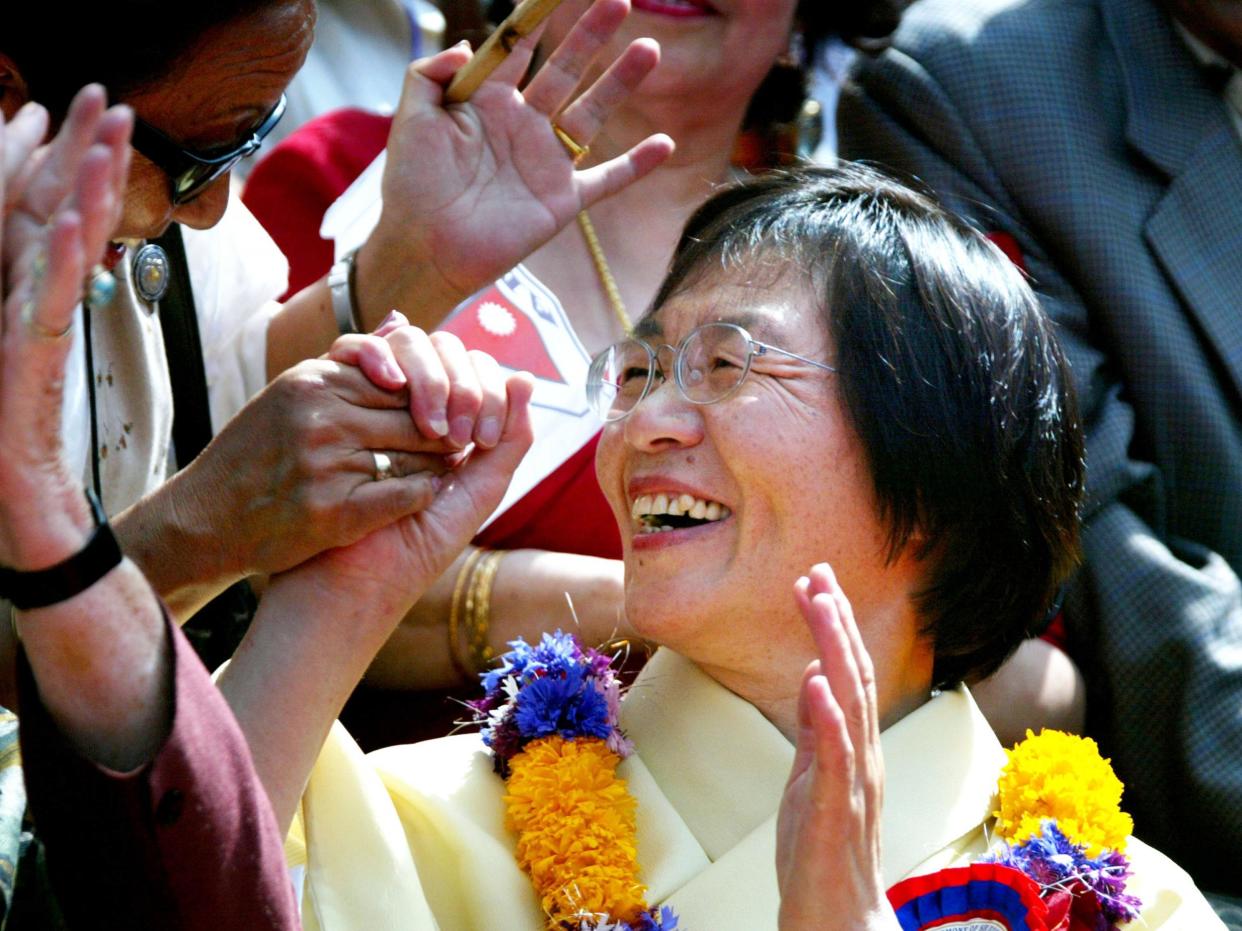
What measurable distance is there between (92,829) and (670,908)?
2.69 ft

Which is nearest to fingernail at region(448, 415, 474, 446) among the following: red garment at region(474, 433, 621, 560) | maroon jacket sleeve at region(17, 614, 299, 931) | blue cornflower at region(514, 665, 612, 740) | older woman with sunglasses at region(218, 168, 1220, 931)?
older woman with sunglasses at region(218, 168, 1220, 931)

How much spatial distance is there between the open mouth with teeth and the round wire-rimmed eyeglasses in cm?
13

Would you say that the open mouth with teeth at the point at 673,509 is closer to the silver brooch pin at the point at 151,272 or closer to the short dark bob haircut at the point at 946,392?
the short dark bob haircut at the point at 946,392

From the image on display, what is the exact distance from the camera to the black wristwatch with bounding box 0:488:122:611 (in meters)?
1.48

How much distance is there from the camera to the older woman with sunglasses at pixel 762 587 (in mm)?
2141

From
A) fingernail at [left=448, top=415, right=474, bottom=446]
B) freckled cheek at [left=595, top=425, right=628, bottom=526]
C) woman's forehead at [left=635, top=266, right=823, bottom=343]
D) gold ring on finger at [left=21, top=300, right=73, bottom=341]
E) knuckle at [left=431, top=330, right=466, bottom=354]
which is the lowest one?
freckled cheek at [left=595, top=425, right=628, bottom=526]

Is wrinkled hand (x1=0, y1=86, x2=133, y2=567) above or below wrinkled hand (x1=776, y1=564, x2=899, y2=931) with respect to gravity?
above

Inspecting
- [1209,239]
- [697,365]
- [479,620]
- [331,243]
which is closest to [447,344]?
[697,365]

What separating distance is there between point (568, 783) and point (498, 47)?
3.53ft

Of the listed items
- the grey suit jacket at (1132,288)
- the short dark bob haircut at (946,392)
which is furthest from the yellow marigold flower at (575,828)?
the grey suit jacket at (1132,288)

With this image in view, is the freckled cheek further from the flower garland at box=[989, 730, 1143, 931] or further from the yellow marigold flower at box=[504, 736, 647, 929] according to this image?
the flower garland at box=[989, 730, 1143, 931]

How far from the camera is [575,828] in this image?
2.13 m

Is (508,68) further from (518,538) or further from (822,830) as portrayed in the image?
(822,830)

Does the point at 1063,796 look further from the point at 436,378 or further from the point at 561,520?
the point at 561,520
